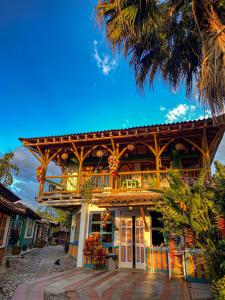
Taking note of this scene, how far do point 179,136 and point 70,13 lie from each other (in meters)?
7.10

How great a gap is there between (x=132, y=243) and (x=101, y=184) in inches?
139

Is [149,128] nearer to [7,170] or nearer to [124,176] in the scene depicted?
[124,176]

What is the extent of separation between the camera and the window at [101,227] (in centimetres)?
1047

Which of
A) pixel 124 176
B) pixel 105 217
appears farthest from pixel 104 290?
pixel 124 176

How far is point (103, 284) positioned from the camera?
21.5 ft

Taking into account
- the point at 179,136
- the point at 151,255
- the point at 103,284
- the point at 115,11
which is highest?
the point at 115,11

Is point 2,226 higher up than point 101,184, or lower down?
lower down

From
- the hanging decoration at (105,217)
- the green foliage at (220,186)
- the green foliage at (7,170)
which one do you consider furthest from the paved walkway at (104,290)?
the green foliage at (7,170)

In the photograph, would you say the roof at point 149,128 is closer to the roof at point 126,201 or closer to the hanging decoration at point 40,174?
the hanging decoration at point 40,174

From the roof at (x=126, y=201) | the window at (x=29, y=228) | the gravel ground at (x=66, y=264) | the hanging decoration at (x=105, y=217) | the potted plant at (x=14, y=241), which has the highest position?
the roof at (x=126, y=201)

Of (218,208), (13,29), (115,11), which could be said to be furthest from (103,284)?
(13,29)

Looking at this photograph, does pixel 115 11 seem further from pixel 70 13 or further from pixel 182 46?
pixel 70 13

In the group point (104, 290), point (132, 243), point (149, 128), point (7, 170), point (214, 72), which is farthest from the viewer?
point (7, 170)

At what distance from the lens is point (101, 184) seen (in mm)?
11859
